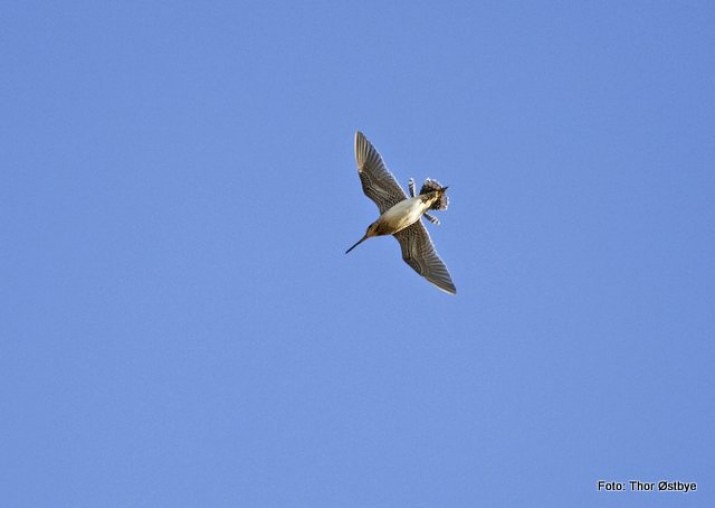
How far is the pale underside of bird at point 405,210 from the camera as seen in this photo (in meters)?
16.6

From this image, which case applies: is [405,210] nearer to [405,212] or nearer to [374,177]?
[405,212]

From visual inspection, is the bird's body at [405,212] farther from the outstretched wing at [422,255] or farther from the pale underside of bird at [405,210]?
the outstretched wing at [422,255]

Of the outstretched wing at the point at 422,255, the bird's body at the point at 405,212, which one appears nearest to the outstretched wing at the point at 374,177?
the bird's body at the point at 405,212

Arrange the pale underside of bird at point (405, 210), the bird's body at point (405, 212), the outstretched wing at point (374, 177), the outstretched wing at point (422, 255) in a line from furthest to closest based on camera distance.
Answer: the outstretched wing at point (422, 255) → the outstretched wing at point (374, 177) → the pale underside of bird at point (405, 210) → the bird's body at point (405, 212)

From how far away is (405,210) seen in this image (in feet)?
54.0

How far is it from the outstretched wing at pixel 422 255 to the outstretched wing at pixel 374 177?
82 cm

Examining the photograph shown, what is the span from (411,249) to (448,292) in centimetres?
144

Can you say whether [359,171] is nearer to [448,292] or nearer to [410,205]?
[410,205]

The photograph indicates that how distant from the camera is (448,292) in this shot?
680 inches

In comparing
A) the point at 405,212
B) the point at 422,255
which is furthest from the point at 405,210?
the point at 422,255

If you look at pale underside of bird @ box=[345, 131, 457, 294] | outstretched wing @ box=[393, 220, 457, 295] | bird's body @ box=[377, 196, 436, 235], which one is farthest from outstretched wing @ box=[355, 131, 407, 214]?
outstretched wing @ box=[393, 220, 457, 295]

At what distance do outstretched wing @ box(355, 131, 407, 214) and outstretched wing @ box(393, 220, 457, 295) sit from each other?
0.82 metres

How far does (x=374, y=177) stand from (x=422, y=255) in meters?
2.27

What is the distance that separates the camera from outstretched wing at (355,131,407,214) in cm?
1717
